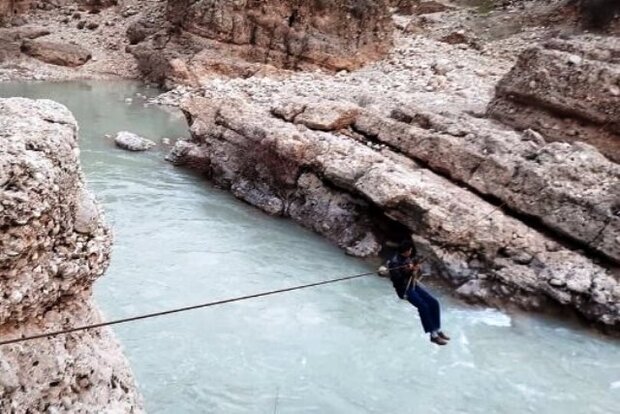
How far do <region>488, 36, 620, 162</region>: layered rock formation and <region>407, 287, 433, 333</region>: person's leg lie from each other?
6462mm

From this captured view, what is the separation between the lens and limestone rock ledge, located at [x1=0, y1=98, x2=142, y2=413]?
3082 millimetres

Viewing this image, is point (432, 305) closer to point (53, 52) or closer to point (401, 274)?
point (401, 274)

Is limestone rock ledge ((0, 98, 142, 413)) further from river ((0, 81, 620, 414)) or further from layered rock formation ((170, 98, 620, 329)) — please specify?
layered rock formation ((170, 98, 620, 329))

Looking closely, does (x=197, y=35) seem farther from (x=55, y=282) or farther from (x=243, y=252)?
(x=55, y=282)

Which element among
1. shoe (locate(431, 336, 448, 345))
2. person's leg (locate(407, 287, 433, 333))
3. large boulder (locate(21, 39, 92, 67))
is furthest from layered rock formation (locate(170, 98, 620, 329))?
large boulder (locate(21, 39, 92, 67))

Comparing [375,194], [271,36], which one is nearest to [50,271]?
[375,194]

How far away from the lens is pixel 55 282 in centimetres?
351

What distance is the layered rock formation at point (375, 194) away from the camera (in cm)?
998

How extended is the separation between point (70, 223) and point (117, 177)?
1126 centimetres

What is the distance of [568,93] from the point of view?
486 inches

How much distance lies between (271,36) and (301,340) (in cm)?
2008

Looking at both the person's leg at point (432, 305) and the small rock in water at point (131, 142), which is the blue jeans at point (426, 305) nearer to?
the person's leg at point (432, 305)

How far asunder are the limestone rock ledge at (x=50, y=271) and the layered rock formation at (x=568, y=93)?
10.8m

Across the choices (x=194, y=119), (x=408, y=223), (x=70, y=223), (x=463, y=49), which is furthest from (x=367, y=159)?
(x=463, y=49)
